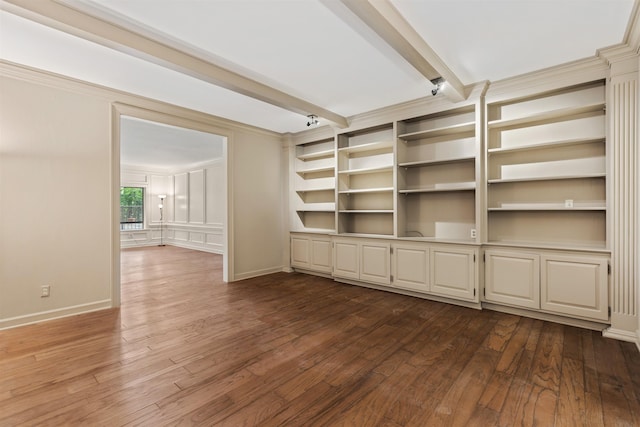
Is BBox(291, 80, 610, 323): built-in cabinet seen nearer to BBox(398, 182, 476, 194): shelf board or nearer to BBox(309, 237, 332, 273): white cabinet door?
BBox(398, 182, 476, 194): shelf board

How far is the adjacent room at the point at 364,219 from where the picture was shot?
204 centimetres

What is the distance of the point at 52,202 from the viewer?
3.31 metres

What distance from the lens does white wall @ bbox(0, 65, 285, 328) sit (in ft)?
10.1

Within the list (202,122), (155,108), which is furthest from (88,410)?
(202,122)

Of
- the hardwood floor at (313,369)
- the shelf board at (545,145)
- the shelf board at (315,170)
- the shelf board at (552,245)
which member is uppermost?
the shelf board at (315,170)

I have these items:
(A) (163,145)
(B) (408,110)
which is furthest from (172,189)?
(B) (408,110)

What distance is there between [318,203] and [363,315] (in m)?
2.85

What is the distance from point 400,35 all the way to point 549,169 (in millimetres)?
2482

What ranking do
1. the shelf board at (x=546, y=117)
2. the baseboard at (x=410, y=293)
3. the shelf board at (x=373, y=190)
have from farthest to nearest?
the shelf board at (x=373, y=190) < the baseboard at (x=410, y=293) < the shelf board at (x=546, y=117)

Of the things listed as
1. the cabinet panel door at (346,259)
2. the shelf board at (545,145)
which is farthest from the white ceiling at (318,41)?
the cabinet panel door at (346,259)

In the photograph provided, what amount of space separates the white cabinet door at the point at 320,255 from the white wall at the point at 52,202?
3.10 meters

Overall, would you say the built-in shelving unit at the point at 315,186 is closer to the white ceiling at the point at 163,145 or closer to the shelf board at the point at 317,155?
the shelf board at the point at 317,155

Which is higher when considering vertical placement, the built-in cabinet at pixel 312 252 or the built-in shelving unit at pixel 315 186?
the built-in shelving unit at pixel 315 186

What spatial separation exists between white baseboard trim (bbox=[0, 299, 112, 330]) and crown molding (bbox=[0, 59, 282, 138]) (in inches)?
99.2
